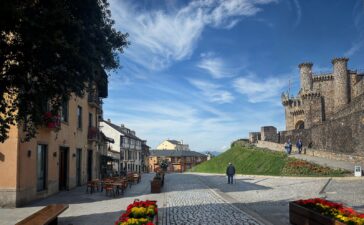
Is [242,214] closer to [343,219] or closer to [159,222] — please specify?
[159,222]

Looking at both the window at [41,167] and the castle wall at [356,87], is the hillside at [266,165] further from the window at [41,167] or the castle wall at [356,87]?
the window at [41,167]

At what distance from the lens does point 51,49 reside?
371 inches

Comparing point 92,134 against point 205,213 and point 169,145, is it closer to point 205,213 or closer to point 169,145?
point 205,213

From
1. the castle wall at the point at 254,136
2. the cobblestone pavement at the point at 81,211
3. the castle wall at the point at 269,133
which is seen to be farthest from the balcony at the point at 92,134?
the castle wall at the point at 254,136

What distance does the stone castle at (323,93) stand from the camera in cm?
6488

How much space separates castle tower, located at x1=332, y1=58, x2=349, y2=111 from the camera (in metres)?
64.8

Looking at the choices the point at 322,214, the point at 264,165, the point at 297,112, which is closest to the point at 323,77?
the point at 297,112

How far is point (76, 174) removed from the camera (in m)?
27.1

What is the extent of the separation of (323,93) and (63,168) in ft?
177

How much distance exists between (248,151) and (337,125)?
13.2 meters

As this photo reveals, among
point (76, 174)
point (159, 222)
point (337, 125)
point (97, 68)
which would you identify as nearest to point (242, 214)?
point (159, 222)

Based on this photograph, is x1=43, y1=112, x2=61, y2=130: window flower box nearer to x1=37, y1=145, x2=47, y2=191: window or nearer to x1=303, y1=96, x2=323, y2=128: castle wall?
x1=37, y1=145, x2=47, y2=191: window

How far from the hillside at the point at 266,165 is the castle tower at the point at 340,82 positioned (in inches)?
747

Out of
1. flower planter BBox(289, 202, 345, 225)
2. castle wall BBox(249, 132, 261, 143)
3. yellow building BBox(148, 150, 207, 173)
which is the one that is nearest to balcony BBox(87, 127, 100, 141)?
flower planter BBox(289, 202, 345, 225)
